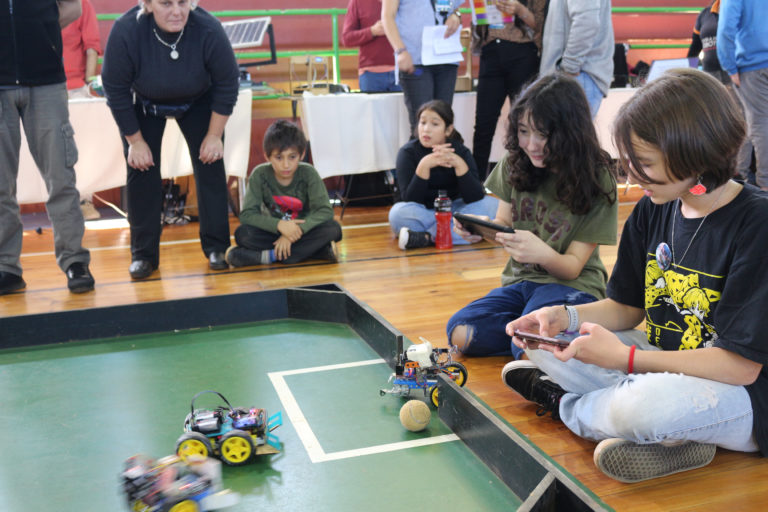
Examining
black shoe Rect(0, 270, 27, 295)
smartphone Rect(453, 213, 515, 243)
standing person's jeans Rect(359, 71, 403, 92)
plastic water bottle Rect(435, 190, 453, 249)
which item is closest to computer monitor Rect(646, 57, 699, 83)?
standing person's jeans Rect(359, 71, 403, 92)

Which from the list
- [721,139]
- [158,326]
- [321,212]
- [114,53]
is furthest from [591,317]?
[114,53]

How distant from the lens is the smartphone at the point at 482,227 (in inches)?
80.4

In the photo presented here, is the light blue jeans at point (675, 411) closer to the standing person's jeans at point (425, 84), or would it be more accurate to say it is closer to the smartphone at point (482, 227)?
the smartphone at point (482, 227)

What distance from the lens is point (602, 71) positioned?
3.86 metres

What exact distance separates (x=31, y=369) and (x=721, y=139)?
192 centimetres

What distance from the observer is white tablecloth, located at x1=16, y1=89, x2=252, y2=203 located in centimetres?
398

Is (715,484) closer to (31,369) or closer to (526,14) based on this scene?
(31,369)

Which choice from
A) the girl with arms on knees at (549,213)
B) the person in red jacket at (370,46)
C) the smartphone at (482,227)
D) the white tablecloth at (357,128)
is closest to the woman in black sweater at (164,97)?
the white tablecloth at (357,128)

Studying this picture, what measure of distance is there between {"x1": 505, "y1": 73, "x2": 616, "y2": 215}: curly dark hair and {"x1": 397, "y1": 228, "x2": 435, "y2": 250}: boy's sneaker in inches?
57.5

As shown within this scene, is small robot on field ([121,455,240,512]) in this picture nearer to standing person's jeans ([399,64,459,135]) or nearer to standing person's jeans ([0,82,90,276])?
standing person's jeans ([0,82,90,276])

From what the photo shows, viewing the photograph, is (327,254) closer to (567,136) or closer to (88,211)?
(567,136)

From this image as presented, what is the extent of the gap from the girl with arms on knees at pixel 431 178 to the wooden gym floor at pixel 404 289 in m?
0.13

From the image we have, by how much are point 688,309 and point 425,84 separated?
9.13 ft

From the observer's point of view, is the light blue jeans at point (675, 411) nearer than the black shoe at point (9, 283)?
Yes
